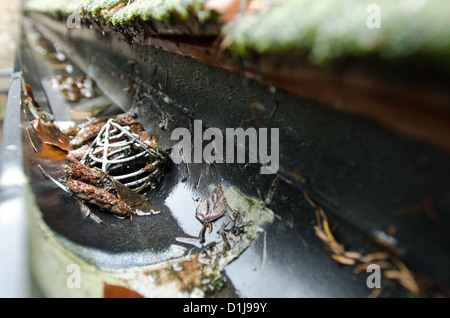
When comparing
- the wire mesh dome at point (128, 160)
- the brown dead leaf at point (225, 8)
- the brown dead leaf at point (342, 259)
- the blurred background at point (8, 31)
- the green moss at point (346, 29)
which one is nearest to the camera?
the green moss at point (346, 29)

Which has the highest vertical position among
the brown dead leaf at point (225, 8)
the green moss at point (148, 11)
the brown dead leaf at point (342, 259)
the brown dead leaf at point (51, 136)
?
the green moss at point (148, 11)

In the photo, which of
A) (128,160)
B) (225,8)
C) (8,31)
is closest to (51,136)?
(128,160)

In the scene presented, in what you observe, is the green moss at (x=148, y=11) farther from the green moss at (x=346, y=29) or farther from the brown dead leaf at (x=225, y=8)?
the green moss at (x=346, y=29)

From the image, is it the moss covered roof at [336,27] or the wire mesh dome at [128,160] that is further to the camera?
the wire mesh dome at [128,160]

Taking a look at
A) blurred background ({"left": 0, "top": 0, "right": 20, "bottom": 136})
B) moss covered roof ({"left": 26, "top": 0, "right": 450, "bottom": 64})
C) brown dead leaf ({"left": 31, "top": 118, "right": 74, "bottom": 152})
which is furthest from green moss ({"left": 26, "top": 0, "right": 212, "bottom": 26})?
blurred background ({"left": 0, "top": 0, "right": 20, "bottom": 136})

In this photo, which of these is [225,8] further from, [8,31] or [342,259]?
[8,31]

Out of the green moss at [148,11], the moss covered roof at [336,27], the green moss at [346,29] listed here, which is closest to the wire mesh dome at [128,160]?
the green moss at [148,11]

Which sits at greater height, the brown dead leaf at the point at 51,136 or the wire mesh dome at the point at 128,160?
the brown dead leaf at the point at 51,136

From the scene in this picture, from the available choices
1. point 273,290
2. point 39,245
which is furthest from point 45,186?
point 273,290

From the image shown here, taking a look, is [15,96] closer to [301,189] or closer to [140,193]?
[140,193]
